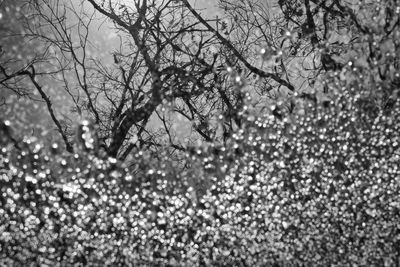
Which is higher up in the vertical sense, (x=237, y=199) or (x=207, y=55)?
(x=207, y=55)

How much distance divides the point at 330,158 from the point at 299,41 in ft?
5.38

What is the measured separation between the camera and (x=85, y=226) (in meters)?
1.75

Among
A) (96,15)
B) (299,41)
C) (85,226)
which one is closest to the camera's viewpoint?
(85,226)

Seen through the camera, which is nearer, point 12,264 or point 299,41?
point 12,264

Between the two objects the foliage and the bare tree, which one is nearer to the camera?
the foliage

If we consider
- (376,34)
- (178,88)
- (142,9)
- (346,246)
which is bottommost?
(346,246)

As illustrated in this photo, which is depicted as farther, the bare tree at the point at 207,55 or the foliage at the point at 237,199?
the bare tree at the point at 207,55

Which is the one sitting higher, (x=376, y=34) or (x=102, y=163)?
(x=376, y=34)

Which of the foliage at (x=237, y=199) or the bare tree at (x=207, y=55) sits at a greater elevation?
the bare tree at (x=207, y=55)

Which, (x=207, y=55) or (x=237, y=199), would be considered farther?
(x=207, y=55)

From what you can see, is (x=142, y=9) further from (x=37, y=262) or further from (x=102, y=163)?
(x=37, y=262)

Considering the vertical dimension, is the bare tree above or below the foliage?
above

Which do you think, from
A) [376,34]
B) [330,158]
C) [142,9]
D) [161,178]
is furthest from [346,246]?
[142,9]

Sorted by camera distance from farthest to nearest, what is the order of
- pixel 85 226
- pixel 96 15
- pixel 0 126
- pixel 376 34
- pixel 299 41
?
pixel 96 15, pixel 299 41, pixel 0 126, pixel 376 34, pixel 85 226
